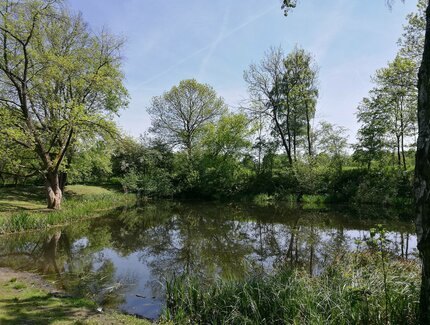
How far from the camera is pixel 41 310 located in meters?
5.72

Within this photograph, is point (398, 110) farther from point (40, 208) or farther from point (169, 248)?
point (40, 208)

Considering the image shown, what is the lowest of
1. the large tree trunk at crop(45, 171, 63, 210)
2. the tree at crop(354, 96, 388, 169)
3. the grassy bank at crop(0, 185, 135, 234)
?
the grassy bank at crop(0, 185, 135, 234)

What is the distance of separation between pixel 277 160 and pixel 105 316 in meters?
29.4

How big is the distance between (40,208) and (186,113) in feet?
78.8

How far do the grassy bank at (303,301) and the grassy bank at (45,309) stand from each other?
100 centimetres

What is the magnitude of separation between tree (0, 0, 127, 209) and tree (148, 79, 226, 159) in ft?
51.7

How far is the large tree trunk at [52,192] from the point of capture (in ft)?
63.1

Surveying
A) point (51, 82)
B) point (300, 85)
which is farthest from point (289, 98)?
point (51, 82)

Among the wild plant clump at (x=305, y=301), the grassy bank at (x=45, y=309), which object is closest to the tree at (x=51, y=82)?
the grassy bank at (x=45, y=309)

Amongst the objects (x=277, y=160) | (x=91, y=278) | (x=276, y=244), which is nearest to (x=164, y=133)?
(x=277, y=160)

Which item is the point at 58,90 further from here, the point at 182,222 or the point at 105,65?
the point at 182,222

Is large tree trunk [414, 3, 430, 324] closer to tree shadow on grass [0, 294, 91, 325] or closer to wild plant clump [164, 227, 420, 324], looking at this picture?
wild plant clump [164, 227, 420, 324]

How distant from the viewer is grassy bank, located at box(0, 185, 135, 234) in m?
14.3

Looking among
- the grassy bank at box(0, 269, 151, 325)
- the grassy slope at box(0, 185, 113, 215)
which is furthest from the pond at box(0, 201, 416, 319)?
the grassy slope at box(0, 185, 113, 215)
